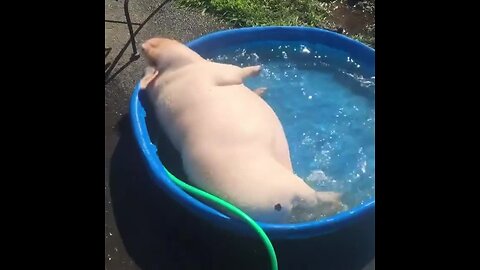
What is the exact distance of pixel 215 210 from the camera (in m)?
1.98

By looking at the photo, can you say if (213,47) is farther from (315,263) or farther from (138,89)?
(315,263)

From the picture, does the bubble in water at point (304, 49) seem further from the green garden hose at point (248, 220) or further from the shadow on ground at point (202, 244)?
the green garden hose at point (248, 220)

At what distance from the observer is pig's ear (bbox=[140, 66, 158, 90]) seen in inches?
97.7

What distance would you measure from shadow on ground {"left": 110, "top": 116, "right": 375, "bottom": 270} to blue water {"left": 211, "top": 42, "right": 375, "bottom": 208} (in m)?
0.21

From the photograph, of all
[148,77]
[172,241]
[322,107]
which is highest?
[148,77]

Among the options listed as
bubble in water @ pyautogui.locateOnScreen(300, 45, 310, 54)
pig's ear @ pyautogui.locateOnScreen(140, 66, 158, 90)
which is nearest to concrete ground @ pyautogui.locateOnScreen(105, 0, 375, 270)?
pig's ear @ pyautogui.locateOnScreen(140, 66, 158, 90)

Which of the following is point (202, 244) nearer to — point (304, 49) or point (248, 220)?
point (248, 220)

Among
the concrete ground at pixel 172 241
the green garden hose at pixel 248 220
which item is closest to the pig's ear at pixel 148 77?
the concrete ground at pixel 172 241

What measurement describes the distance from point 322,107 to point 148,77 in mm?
737

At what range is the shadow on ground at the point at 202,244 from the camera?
2074 mm

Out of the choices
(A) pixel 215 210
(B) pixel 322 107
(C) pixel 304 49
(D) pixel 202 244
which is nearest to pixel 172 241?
(D) pixel 202 244
